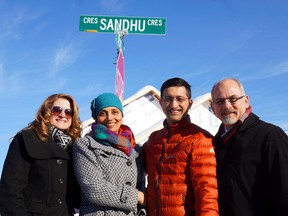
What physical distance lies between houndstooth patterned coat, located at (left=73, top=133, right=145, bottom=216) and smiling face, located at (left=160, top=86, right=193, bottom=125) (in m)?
0.51

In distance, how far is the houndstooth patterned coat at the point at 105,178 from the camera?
112 inches

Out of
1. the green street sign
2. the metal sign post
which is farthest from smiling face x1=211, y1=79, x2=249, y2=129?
the green street sign

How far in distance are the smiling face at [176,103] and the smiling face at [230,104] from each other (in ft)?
0.90

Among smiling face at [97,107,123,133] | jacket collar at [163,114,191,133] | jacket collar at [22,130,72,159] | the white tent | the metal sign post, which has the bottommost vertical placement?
jacket collar at [22,130,72,159]

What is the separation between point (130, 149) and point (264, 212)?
1152 millimetres

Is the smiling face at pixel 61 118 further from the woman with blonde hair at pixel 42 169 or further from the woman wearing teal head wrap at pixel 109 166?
the woman wearing teal head wrap at pixel 109 166

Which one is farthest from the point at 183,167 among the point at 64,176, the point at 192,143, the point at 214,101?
the point at 64,176

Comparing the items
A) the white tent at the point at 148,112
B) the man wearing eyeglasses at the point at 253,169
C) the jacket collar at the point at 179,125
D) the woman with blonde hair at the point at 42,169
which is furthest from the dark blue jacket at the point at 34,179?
the white tent at the point at 148,112

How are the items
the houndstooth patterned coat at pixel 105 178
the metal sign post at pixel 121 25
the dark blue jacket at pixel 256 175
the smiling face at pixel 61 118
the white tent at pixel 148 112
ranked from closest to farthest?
the dark blue jacket at pixel 256 175 → the houndstooth patterned coat at pixel 105 178 → the smiling face at pixel 61 118 → the white tent at pixel 148 112 → the metal sign post at pixel 121 25

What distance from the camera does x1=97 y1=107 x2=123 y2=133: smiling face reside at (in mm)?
3172

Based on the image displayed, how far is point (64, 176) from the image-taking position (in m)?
3.10

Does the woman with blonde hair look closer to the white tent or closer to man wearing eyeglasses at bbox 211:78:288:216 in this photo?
man wearing eyeglasses at bbox 211:78:288:216

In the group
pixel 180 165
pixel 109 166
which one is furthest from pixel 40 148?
pixel 180 165

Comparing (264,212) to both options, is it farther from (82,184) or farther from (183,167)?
(82,184)
